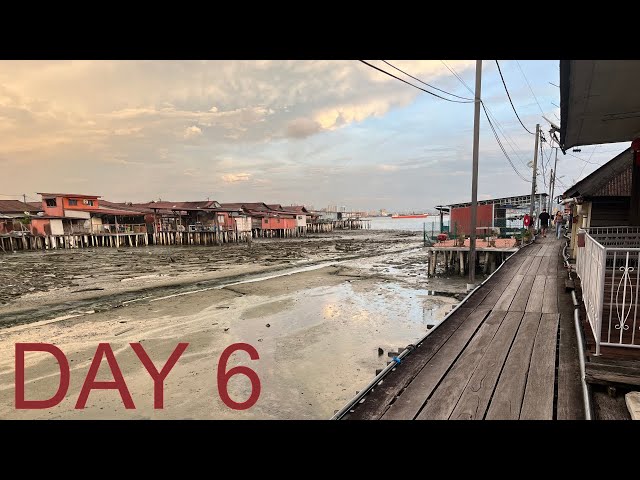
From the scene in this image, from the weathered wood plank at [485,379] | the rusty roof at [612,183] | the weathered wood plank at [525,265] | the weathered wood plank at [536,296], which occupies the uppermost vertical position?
the rusty roof at [612,183]

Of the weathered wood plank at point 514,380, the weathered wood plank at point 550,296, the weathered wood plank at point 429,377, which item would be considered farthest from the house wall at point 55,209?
the weathered wood plank at point 514,380

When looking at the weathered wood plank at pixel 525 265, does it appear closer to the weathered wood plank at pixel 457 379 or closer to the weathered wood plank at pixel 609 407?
the weathered wood plank at pixel 457 379

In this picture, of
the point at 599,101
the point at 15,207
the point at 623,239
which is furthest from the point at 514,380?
the point at 15,207

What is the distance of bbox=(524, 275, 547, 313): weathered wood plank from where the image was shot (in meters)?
5.69

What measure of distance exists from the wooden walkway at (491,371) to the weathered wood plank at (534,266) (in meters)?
3.75

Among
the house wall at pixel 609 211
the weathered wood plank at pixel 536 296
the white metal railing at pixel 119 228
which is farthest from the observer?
the white metal railing at pixel 119 228

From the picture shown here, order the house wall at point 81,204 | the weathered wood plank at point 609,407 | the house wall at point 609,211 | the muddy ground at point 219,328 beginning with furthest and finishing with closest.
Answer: the house wall at point 81,204, the house wall at point 609,211, the muddy ground at point 219,328, the weathered wood plank at point 609,407

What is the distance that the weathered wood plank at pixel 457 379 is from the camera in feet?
9.11

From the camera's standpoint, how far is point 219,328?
9.65m

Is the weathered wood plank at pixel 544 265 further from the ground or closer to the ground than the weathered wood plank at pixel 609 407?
further from the ground

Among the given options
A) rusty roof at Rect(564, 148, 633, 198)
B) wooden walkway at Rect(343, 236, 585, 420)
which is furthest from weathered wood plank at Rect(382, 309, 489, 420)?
rusty roof at Rect(564, 148, 633, 198)

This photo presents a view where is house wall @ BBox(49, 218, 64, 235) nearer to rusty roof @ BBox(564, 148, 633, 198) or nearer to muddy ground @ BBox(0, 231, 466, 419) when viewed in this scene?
muddy ground @ BBox(0, 231, 466, 419)

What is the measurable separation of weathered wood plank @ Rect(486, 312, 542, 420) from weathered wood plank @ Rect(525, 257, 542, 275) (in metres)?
5.47
